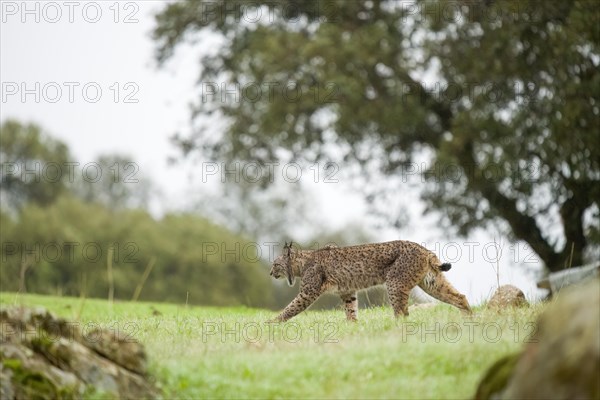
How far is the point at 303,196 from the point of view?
7012 centimetres

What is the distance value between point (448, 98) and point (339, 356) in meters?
21.6

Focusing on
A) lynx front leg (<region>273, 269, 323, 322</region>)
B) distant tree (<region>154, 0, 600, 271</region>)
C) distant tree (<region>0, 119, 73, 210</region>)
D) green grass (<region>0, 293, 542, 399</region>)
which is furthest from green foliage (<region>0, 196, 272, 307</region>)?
green grass (<region>0, 293, 542, 399</region>)

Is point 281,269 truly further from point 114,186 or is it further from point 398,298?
point 114,186

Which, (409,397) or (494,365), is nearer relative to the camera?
(494,365)

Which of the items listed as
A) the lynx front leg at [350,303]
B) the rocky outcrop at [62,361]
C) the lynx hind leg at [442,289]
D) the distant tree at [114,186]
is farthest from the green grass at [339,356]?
the distant tree at [114,186]

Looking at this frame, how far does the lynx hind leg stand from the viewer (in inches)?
595

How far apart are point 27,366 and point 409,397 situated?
3.85 metres

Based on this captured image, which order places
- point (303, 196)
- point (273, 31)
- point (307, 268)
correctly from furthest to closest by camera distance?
point (303, 196) → point (273, 31) → point (307, 268)

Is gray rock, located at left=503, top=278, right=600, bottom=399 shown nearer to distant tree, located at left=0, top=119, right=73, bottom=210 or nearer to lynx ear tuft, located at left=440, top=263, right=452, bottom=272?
lynx ear tuft, located at left=440, top=263, right=452, bottom=272

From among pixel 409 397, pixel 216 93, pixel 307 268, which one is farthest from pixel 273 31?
pixel 409 397

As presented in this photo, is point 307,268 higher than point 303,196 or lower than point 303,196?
lower

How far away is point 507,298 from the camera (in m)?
16.3

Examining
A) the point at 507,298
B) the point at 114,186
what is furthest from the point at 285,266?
the point at 114,186

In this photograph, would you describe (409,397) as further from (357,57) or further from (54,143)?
(54,143)
